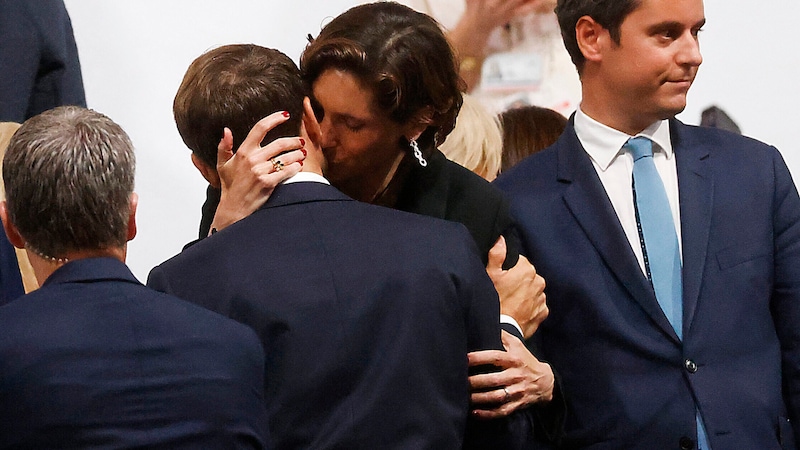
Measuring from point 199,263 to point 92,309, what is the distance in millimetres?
293

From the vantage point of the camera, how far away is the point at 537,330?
92.2 inches

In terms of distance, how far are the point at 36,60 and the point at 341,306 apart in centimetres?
129

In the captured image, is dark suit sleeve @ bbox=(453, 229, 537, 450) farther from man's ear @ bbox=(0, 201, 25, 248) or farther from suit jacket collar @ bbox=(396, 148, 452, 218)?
man's ear @ bbox=(0, 201, 25, 248)

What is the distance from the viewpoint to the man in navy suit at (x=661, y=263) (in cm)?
226

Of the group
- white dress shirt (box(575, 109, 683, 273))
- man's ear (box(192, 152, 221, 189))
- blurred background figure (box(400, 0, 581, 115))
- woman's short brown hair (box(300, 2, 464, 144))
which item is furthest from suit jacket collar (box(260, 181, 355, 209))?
blurred background figure (box(400, 0, 581, 115))

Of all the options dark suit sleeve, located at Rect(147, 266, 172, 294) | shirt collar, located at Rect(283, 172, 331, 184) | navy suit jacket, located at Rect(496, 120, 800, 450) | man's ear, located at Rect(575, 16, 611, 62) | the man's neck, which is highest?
man's ear, located at Rect(575, 16, 611, 62)

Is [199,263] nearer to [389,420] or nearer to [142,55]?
[389,420]

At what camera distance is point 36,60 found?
8.86 ft

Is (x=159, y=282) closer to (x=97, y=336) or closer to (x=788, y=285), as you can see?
(x=97, y=336)

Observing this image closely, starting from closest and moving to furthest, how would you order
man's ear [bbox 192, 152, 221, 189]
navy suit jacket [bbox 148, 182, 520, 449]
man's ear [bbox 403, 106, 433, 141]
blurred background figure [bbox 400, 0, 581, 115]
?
navy suit jacket [bbox 148, 182, 520, 449]
man's ear [bbox 192, 152, 221, 189]
man's ear [bbox 403, 106, 433, 141]
blurred background figure [bbox 400, 0, 581, 115]

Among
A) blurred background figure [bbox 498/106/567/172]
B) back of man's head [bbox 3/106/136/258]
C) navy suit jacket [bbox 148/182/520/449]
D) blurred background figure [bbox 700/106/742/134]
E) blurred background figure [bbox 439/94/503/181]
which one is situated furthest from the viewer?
blurred background figure [bbox 700/106/742/134]

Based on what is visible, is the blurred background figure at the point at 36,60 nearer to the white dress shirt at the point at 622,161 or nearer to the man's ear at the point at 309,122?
the man's ear at the point at 309,122

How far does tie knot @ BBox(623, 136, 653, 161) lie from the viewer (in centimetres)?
237

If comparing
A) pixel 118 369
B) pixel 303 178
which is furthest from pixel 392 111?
pixel 118 369
